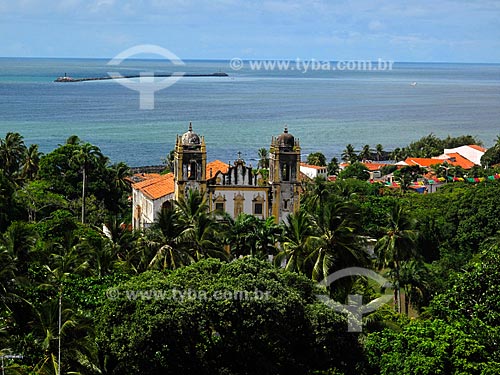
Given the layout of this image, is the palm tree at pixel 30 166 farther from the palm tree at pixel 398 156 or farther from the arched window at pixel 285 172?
the palm tree at pixel 398 156

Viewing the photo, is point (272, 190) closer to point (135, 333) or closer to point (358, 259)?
point (358, 259)

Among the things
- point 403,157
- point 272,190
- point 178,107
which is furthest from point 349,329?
point 178,107

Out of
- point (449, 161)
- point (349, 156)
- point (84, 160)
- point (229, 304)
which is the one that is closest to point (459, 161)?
point (449, 161)

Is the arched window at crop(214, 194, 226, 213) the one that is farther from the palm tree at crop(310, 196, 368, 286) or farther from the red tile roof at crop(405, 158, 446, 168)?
the red tile roof at crop(405, 158, 446, 168)

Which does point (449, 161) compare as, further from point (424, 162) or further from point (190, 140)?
point (190, 140)

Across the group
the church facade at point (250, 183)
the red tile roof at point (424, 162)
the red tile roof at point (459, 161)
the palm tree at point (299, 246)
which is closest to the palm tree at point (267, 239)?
the palm tree at point (299, 246)
